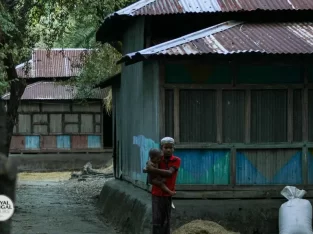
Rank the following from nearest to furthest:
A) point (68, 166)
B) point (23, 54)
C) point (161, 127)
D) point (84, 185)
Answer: point (161, 127) → point (23, 54) → point (84, 185) → point (68, 166)

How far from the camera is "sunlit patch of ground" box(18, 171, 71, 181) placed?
92.5 ft

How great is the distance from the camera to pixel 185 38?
10.7m

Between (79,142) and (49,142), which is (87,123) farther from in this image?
(49,142)

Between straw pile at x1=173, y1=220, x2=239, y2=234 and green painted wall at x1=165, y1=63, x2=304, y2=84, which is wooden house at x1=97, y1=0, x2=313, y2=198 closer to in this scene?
green painted wall at x1=165, y1=63, x2=304, y2=84

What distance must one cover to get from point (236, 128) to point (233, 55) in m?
1.41

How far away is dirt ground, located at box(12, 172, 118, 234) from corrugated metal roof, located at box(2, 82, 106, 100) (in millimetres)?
4578

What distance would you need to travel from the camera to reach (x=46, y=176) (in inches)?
1161

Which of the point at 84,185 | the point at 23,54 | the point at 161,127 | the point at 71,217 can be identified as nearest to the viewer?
the point at 161,127

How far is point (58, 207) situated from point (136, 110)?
4884mm

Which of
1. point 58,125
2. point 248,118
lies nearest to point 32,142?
point 58,125

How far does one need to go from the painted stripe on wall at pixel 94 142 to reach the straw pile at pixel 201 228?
875 inches

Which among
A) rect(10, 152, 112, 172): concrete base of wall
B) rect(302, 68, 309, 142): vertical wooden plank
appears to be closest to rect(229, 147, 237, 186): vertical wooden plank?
rect(302, 68, 309, 142): vertical wooden plank

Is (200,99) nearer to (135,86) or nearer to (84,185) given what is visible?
(135,86)

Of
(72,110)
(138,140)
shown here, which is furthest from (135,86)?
(72,110)
